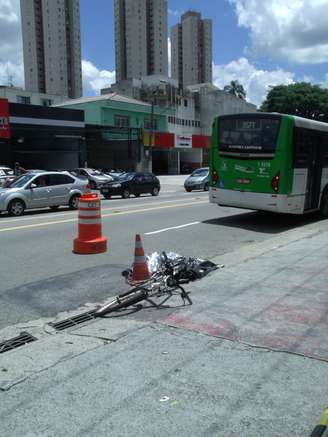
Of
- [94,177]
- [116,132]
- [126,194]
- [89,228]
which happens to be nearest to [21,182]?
[126,194]

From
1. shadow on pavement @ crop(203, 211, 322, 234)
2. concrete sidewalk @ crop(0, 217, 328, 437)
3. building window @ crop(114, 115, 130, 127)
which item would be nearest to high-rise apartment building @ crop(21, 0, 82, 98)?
building window @ crop(114, 115, 130, 127)

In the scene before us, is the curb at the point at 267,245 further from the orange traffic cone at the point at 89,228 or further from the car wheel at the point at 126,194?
the car wheel at the point at 126,194

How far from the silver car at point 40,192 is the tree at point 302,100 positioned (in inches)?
2209

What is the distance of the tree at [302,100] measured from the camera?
226 ft

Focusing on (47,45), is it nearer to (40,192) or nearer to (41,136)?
(41,136)

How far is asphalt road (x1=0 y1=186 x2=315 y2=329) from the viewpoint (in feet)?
21.4

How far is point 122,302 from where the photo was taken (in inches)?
234

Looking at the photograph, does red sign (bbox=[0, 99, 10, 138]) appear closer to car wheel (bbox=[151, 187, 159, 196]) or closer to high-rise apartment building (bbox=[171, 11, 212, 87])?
car wheel (bbox=[151, 187, 159, 196])

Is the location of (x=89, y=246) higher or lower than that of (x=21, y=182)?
lower

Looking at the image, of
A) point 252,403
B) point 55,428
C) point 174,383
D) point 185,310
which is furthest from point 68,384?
point 185,310

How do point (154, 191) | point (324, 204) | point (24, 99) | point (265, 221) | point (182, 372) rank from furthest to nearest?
point (24, 99) < point (154, 191) < point (324, 204) < point (265, 221) < point (182, 372)

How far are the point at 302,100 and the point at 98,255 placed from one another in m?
65.8

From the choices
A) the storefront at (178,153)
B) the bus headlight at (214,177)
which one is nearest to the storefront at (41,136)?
the storefront at (178,153)

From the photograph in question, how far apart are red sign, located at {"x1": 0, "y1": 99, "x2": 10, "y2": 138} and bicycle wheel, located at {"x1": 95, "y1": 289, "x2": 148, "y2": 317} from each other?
3651cm
